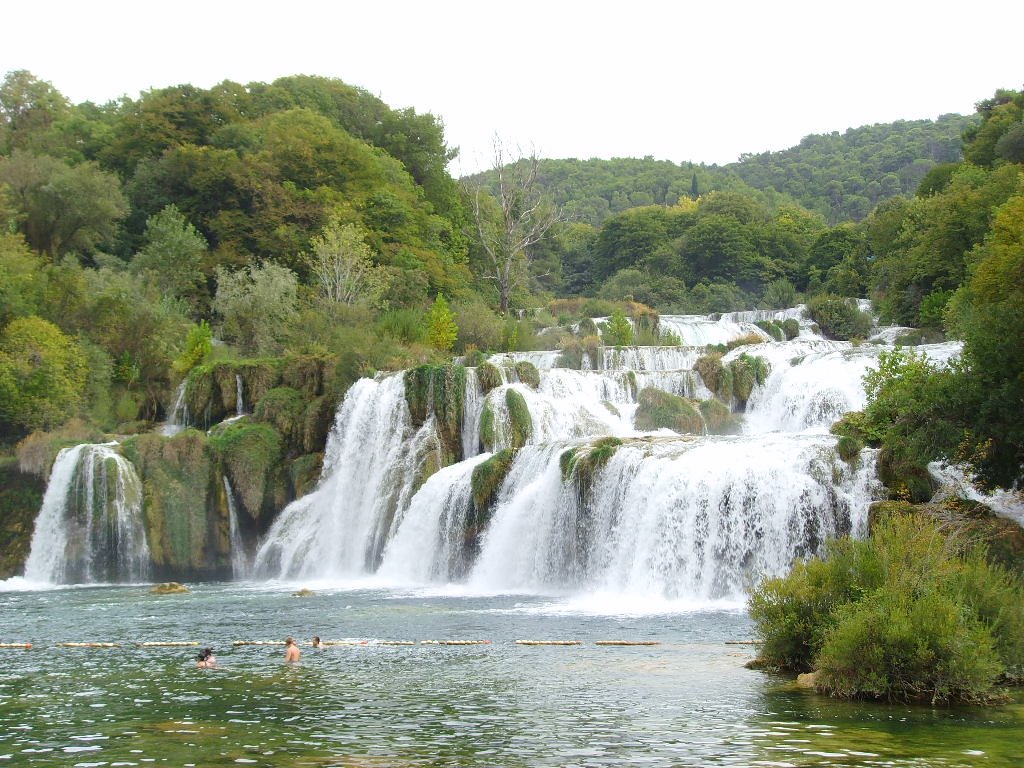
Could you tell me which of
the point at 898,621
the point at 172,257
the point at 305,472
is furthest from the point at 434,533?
the point at 172,257

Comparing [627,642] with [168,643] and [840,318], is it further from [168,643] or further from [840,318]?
[840,318]

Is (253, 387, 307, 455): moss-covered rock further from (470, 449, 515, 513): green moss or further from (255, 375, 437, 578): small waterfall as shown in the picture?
(470, 449, 515, 513): green moss

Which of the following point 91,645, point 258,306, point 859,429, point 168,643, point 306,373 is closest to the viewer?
point 91,645

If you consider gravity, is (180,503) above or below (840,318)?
below

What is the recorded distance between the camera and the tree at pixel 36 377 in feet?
119

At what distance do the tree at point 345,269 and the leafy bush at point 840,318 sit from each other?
19.2 m

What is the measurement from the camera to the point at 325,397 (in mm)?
36406

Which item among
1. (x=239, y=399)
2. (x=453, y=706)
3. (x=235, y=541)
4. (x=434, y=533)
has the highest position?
(x=239, y=399)

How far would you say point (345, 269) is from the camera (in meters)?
49.1

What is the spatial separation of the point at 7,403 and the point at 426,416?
14132mm

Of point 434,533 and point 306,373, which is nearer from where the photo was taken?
point 434,533

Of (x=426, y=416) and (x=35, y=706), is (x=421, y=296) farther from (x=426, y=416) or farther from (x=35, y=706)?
(x=35, y=706)

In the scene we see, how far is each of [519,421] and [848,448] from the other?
11503 millimetres

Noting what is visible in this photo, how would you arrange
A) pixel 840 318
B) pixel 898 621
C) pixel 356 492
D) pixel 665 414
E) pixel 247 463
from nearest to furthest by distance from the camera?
pixel 898 621 → pixel 665 414 → pixel 356 492 → pixel 247 463 → pixel 840 318
